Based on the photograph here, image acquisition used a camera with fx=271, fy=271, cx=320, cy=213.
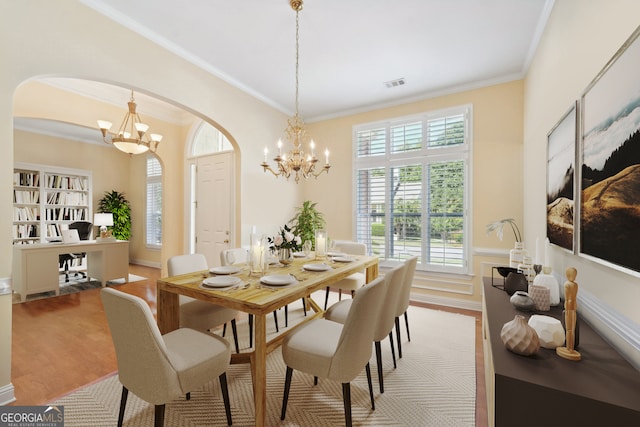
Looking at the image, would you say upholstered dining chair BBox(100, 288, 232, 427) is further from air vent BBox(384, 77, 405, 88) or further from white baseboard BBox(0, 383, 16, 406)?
air vent BBox(384, 77, 405, 88)

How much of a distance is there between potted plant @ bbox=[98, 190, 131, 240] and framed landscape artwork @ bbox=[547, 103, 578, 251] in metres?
8.21

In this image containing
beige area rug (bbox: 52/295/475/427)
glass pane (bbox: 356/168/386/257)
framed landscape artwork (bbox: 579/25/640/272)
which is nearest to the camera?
framed landscape artwork (bbox: 579/25/640/272)

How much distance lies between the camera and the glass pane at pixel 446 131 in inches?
152

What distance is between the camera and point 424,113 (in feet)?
13.4

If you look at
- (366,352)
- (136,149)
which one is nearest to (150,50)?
(136,149)

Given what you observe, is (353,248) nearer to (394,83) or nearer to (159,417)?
(394,83)

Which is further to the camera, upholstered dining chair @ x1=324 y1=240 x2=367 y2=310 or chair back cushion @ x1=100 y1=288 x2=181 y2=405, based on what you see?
upholstered dining chair @ x1=324 y1=240 x2=367 y2=310

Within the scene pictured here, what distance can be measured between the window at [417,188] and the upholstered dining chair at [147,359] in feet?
11.0

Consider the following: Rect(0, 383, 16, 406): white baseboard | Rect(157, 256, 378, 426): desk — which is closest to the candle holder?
Rect(157, 256, 378, 426): desk

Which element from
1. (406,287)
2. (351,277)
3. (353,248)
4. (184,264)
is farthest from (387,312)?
(184,264)

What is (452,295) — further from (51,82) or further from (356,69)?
(51,82)

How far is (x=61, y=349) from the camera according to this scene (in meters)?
2.65

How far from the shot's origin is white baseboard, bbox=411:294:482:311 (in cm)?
376

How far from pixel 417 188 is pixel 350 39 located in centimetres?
225
